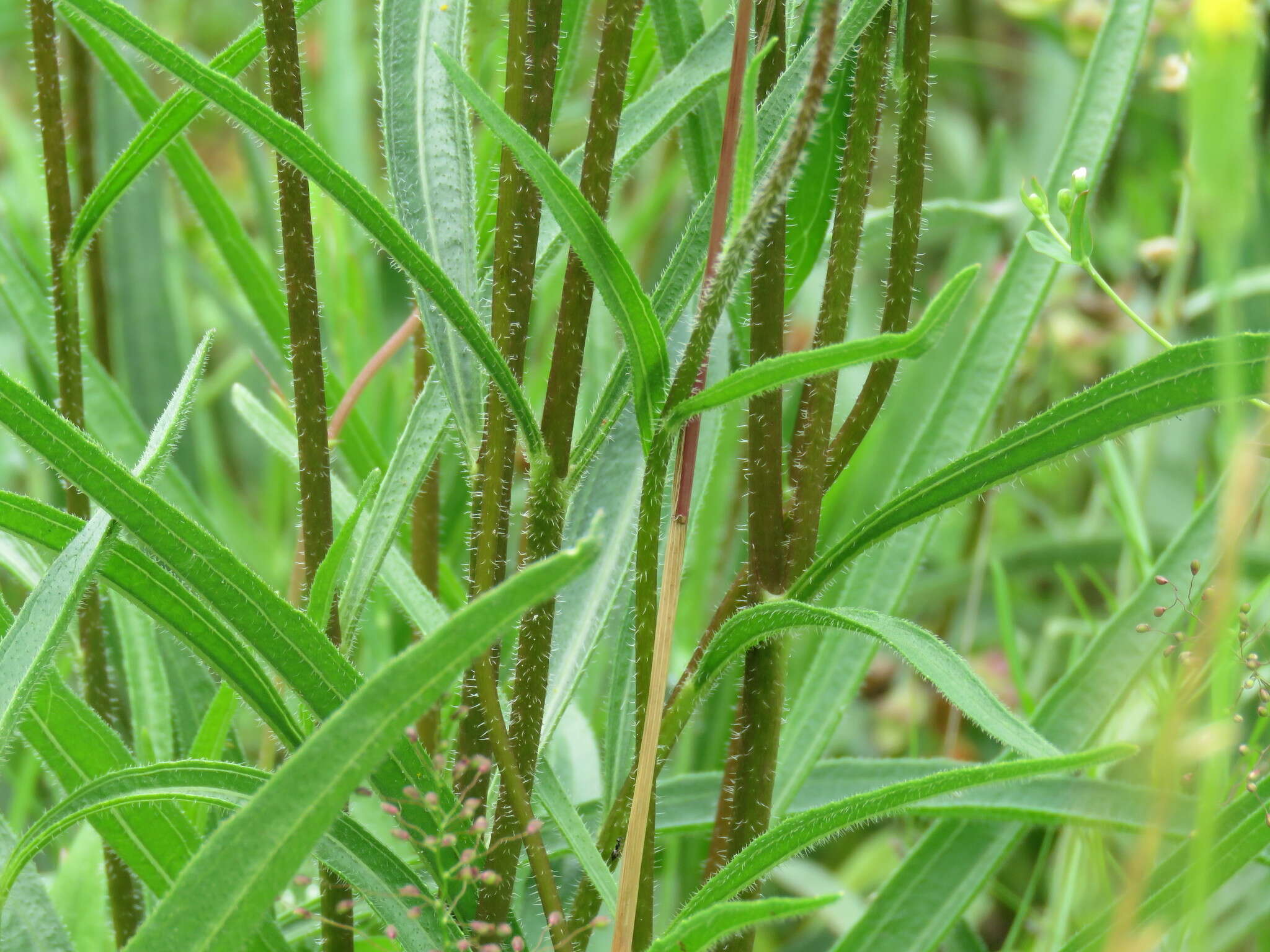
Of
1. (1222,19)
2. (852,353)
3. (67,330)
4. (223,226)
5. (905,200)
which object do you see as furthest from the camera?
(223,226)

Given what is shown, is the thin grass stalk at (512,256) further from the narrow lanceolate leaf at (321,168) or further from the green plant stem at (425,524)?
the green plant stem at (425,524)

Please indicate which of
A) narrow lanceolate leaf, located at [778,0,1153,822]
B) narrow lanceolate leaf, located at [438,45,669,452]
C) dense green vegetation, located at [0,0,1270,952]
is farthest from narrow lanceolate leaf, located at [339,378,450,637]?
narrow lanceolate leaf, located at [778,0,1153,822]

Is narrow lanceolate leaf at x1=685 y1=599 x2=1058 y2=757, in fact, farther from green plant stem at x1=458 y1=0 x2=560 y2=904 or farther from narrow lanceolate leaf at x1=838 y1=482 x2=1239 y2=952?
narrow lanceolate leaf at x1=838 y1=482 x2=1239 y2=952

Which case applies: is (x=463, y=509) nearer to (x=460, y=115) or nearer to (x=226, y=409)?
(x=460, y=115)

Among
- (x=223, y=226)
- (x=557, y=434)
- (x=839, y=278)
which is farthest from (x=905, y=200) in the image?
(x=223, y=226)

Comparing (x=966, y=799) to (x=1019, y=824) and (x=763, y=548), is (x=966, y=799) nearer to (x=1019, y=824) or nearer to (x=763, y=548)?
(x=1019, y=824)
